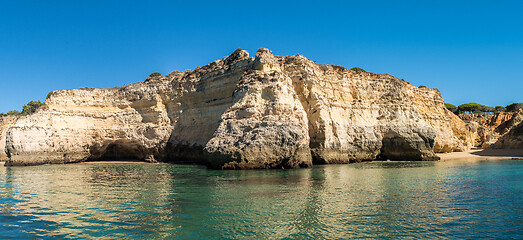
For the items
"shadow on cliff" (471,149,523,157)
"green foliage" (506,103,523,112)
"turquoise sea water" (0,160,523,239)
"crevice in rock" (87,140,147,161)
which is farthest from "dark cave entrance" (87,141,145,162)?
"green foliage" (506,103,523,112)

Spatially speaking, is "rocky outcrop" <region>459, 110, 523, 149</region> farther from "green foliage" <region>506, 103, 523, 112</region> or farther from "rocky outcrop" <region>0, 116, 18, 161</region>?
"rocky outcrop" <region>0, 116, 18, 161</region>

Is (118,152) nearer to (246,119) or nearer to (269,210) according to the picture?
(246,119)

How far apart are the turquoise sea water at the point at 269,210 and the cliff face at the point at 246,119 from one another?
356 inches

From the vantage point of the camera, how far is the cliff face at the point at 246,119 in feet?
82.6

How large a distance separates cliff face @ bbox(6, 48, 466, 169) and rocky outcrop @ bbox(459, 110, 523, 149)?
5088 mm

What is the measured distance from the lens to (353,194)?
12.9m

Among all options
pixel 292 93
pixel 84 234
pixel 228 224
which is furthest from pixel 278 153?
pixel 84 234

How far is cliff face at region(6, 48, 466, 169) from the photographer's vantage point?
2519 cm

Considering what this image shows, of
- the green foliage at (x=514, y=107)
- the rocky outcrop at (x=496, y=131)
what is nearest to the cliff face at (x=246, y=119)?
the rocky outcrop at (x=496, y=131)

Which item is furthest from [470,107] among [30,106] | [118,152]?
[30,106]

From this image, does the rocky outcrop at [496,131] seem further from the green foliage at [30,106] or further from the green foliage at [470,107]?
the green foliage at [30,106]

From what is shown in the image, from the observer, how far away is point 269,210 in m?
10.2

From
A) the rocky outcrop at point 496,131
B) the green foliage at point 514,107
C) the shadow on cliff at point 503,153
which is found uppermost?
the green foliage at point 514,107

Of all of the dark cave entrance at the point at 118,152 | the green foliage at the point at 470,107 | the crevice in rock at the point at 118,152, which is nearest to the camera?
the crevice in rock at the point at 118,152
